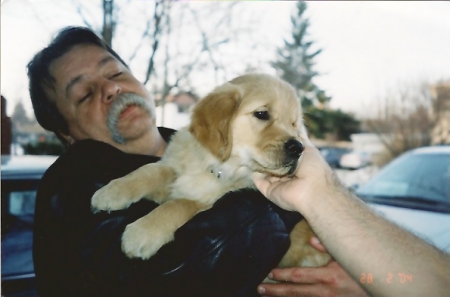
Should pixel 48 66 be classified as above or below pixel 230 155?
above

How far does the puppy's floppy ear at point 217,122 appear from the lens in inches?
76.9

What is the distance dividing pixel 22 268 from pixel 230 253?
1677 mm

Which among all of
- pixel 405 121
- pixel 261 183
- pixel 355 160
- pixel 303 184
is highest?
pixel 303 184

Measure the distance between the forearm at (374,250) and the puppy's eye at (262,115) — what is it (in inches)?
26.0

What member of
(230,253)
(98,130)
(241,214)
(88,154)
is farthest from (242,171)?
(98,130)

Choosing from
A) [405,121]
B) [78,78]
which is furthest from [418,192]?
[405,121]

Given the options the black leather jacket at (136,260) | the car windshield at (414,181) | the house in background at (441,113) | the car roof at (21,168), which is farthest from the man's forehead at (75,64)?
the house in background at (441,113)

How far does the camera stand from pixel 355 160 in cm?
1515

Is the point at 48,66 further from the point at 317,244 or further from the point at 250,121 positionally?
the point at 317,244

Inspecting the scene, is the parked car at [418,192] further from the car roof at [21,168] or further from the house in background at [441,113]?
the house in background at [441,113]

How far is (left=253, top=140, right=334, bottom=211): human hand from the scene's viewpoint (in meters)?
1.55

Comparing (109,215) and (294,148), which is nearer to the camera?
(109,215)

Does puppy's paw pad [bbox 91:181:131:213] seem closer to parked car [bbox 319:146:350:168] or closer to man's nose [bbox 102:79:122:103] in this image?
man's nose [bbox 102:79:122:103]

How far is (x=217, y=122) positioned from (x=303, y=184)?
0.61 metres
